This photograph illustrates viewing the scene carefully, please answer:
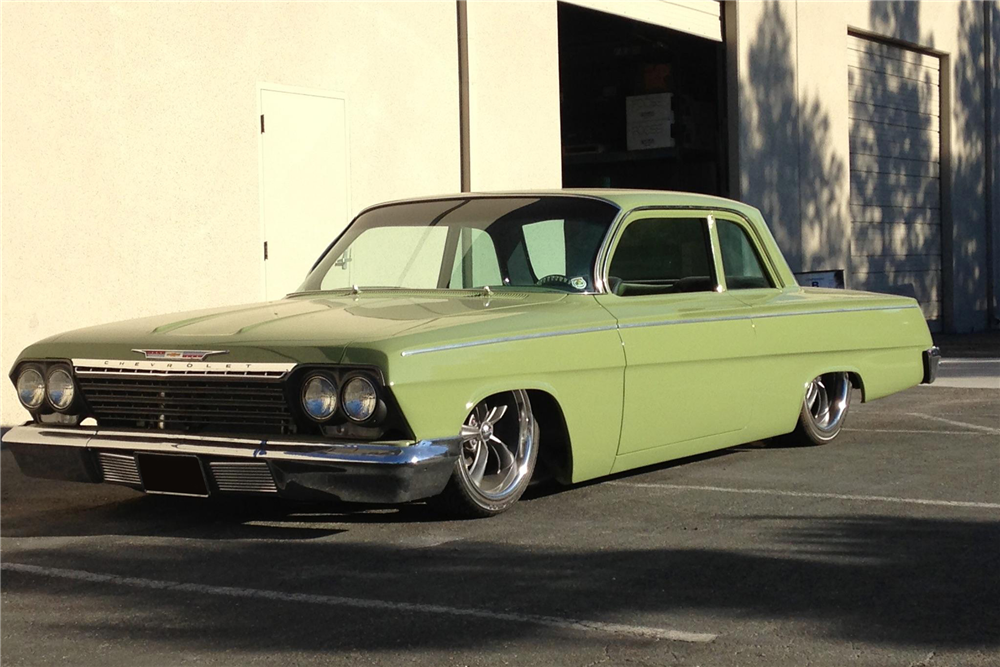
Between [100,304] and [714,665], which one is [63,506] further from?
[714,665]

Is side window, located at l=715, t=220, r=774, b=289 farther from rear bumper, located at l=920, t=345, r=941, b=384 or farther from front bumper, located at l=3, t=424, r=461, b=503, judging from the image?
front bumper, located at l=3, t=424, r=461, b=503

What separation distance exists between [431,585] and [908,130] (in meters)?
16.8

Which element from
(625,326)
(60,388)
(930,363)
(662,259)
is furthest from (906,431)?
(60,388)

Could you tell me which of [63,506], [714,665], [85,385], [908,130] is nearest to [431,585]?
[714,665]

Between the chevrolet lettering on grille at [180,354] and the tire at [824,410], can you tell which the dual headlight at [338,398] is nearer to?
the chevrolet lettering on grille at [180,354]

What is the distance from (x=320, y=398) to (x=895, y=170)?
1584cm

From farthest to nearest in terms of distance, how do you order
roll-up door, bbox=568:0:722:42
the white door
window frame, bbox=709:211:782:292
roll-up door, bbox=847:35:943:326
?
roll-up door, bbox=847:35:943:326 < roll-up door, bbox=568:0:722:42 < the white door < window frame, bbox=709:211:782:292

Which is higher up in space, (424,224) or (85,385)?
(424,224)

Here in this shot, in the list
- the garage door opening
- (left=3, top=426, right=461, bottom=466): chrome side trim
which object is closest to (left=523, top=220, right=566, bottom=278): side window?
(left=3, top=426, right=461, bottom=466): chrome side trim

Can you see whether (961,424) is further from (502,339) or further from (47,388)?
(47,388)

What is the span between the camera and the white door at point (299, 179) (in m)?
10.5

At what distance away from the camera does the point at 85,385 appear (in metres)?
5.87

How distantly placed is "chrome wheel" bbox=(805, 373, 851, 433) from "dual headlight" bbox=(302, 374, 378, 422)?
3.58 metres

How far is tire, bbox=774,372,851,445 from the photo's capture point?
8.02m
